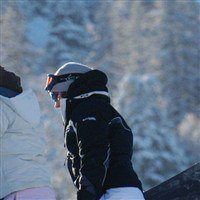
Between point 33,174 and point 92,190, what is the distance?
302 millimetres

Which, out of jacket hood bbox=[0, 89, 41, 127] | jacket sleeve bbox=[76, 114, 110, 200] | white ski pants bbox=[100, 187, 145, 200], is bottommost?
white ski pants bbox=[100, 187, 145, 200]

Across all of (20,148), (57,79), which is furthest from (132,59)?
(20,148)

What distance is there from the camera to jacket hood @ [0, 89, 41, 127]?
112 inches

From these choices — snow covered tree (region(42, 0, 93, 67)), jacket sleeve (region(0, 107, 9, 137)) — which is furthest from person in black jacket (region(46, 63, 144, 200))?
snow covered tree (region(42, 0, 93, 67))

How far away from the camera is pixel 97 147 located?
116 inches

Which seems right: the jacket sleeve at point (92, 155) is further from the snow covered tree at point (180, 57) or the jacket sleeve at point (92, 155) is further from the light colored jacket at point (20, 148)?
the snow covered tree at point (180, 57)

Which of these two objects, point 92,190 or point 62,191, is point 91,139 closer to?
point 92,190

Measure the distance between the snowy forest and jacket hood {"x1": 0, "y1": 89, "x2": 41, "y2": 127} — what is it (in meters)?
23.5

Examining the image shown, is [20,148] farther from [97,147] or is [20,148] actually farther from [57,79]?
[57,79]

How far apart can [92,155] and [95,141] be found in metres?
0.07

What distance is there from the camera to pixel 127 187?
3.02 meters

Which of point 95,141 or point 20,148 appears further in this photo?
point 95,141

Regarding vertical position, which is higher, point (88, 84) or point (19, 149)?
point (88, 84)

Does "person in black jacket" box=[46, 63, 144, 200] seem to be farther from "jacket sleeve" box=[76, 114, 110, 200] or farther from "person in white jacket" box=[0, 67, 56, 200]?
"person in white jacket" box=[0, 67, 56, 200]
